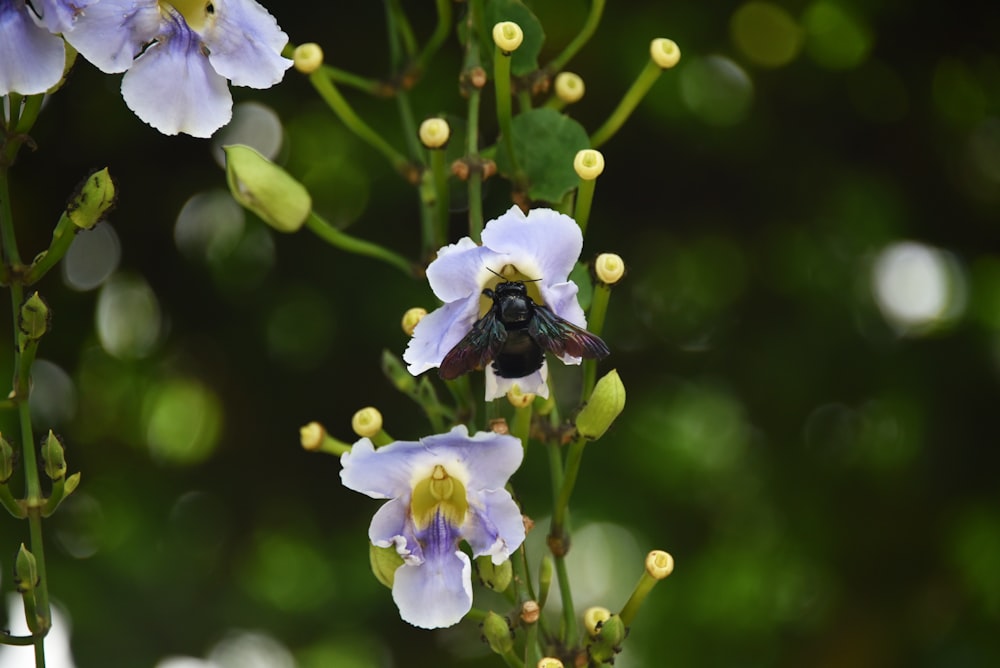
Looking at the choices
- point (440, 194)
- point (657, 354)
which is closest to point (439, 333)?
point (440, 194)

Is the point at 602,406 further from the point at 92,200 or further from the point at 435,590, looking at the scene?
A: the point at 92,200

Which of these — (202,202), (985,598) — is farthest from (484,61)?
(985,598)

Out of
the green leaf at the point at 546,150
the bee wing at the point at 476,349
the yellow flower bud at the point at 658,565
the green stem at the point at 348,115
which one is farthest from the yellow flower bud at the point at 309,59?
the yellow flower bud at the point at 658,565

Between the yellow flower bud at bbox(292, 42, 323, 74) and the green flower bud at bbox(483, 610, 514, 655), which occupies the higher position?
the yellow flower bud at bbox(292, 42, 323, 74)

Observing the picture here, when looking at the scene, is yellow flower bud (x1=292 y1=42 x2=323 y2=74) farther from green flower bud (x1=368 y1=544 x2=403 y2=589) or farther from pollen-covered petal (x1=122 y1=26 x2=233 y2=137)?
green flower bud (x1=368 y1=544 x2=403 y2=589)

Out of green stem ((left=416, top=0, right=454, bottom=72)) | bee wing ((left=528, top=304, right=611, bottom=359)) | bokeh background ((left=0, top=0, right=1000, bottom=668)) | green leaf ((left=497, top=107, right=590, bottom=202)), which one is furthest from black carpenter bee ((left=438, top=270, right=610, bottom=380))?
bokeh background ((left=0, top=0, right=1000, bottom=668))
